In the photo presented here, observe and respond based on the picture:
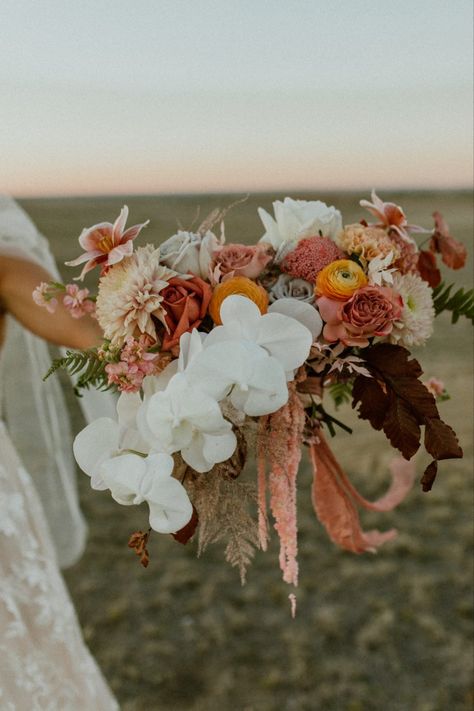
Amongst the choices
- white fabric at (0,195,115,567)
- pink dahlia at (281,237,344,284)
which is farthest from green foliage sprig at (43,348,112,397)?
white fabric at (0,195,115,567)

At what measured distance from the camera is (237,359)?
1.06 metres

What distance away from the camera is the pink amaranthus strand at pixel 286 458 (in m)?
1.25

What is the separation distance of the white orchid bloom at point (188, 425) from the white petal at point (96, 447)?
0.07 m

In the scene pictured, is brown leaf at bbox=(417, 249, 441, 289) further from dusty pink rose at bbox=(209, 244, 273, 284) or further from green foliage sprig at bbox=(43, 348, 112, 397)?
green foliage sprig at bbox=(43, 348, 112, 397)

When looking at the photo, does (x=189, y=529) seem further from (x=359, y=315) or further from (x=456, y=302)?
(x=456, y=302)

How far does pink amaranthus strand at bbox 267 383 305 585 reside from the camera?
4.11 feet

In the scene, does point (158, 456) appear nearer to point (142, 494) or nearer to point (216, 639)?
point (142, 494)

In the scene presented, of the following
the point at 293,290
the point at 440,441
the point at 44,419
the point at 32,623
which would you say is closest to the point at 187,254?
the point at 293,290

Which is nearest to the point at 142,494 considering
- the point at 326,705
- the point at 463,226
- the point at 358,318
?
the point at 358,318

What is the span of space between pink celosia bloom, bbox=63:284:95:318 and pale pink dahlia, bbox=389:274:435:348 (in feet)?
1.72

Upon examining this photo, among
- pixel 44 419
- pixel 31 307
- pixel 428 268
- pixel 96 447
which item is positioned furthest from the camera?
pixel 44 419

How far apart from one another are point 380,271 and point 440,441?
0.97 feet

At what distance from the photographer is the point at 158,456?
107 cm

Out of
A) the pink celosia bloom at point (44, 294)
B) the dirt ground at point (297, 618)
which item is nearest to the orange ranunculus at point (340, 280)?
the pink celosia bloom at point (44, 294)
